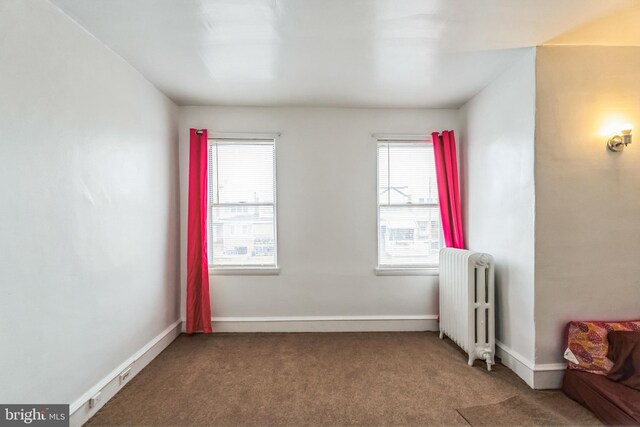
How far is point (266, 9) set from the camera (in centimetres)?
195

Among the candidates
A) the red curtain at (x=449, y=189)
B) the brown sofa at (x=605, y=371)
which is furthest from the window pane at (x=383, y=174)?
the brown sofa at (x=605, y=371)

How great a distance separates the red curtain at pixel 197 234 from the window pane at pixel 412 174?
2.16m

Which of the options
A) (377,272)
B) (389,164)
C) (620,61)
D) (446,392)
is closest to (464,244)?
(377,272)

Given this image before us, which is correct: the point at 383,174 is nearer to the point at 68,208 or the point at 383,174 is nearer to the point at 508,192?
the point at 508,192

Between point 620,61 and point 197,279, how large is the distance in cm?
444

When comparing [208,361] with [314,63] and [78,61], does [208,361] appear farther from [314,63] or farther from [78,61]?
[314,63]

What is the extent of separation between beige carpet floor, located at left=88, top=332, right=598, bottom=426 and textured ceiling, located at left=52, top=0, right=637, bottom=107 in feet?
8.87

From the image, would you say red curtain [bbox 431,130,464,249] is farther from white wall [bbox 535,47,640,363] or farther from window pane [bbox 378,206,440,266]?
white wall [bbox 535,47,640,363]

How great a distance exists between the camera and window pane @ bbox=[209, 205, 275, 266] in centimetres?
372

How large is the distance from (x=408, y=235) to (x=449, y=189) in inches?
28.7

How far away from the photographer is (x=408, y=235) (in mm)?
3783

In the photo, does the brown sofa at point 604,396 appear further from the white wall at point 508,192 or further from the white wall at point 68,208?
the white wall at point 68,208

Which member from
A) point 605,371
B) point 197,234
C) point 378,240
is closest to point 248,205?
point 197,234

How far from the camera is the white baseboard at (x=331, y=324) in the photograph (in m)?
3.65
